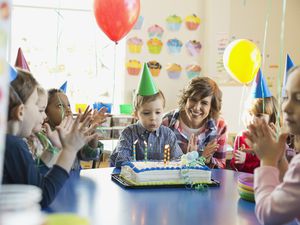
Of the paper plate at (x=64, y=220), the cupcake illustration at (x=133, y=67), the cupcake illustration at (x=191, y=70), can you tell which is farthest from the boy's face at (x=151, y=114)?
the cupcake illustration at (x=191, y=70)

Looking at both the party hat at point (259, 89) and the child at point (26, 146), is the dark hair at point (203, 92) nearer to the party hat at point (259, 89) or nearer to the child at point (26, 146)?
the party hat at point (259, 89)

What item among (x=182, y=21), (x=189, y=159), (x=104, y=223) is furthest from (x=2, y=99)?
(x=182, y=21)

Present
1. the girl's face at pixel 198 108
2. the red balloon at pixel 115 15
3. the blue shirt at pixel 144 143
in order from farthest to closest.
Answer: the red balloon at pixel 115 15 → the girl's face at pixel 198 108 → the blue shirt at pixel 144 143

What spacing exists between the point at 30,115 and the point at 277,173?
30.5 inches

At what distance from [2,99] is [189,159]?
124 centimetres

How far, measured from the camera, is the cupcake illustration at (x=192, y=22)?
460 cm

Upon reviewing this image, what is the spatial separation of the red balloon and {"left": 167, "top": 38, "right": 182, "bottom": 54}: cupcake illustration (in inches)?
77.9

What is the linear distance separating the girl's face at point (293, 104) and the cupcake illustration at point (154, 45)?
11.3 ft

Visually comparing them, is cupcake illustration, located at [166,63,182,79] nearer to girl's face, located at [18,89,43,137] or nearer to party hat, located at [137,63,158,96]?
party hat, located at [137,63,158,96]

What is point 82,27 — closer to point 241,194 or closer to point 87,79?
point 87,79

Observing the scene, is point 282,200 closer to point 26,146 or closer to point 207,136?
point 26,146

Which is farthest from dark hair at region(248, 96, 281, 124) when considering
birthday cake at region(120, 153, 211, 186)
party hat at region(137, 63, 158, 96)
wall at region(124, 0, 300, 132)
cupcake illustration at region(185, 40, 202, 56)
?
cupcake illustration at region(185, 40, 202, 56)

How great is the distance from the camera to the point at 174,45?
4590 mm

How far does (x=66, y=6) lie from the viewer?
4.31 m
